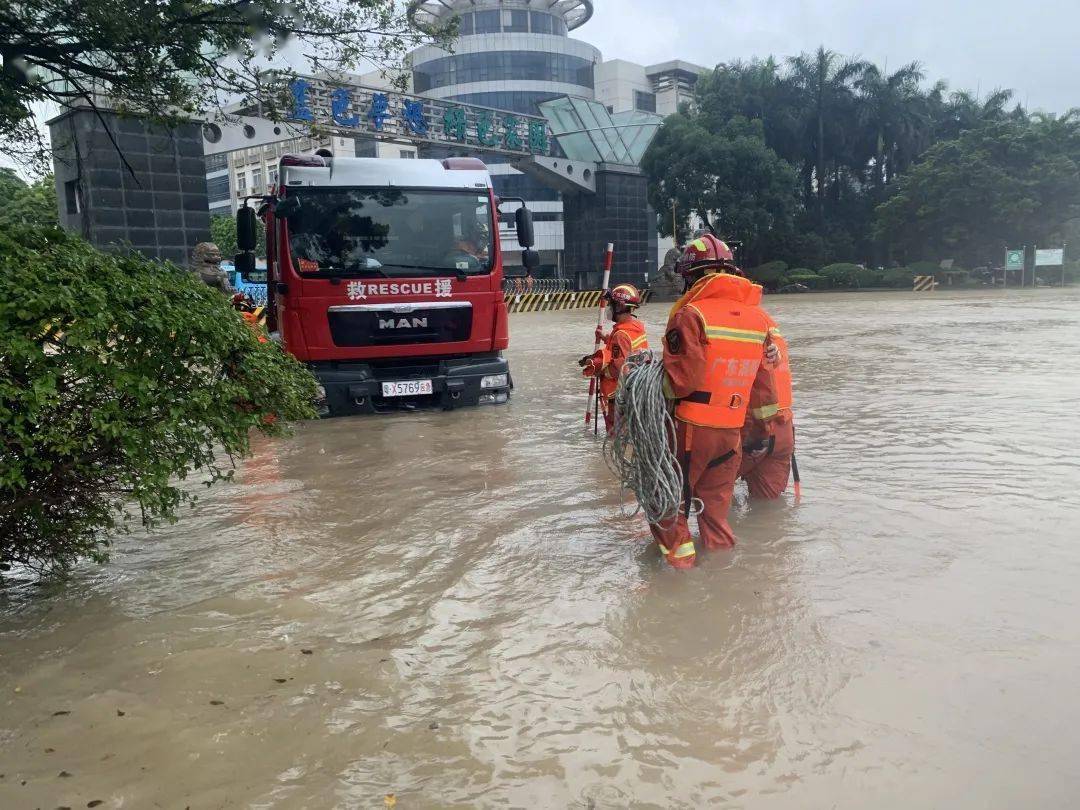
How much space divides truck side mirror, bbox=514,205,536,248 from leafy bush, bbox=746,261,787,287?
3340cm

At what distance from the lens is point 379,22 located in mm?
6695

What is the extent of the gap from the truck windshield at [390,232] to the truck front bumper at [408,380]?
982 millimetres

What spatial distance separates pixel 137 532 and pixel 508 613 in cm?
275

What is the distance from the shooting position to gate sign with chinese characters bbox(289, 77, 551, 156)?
79.2 feet

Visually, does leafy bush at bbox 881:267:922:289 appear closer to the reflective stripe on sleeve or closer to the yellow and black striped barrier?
the yellow and black striped barrier

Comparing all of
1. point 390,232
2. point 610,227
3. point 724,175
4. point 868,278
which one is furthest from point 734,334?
point 868,278

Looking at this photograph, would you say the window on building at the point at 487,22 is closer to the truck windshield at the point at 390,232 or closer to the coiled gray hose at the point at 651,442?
the truck windshield at the point at 390,232

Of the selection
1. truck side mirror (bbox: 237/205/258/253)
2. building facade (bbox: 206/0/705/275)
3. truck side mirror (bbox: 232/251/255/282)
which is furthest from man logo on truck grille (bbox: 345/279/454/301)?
building facade (bbox: 206/0/705/275)

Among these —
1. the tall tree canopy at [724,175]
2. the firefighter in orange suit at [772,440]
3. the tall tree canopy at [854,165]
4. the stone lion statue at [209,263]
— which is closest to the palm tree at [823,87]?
the tall tree canopy at [854,165]

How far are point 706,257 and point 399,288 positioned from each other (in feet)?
16.1

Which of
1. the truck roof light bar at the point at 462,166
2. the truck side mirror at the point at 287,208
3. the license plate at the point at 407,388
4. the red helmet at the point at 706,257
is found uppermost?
the truck roof light bar at the point at 462,166

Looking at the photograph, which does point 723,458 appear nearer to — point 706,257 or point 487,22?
point 706,257

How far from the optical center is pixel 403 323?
8.95 metres

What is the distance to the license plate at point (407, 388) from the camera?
30.0ft
